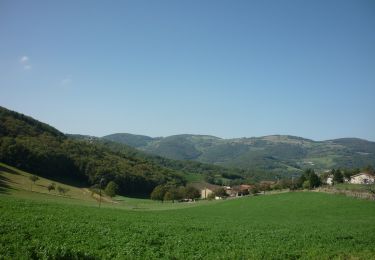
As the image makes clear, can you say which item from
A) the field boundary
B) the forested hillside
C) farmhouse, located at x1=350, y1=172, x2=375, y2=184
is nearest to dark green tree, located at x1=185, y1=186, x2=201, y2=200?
the forested hillside

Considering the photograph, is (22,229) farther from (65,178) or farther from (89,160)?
(89,160)

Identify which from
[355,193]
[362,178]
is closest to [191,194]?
[362,178]

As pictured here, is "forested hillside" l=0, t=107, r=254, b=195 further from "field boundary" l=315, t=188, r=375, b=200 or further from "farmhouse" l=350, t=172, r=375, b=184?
"field boundary" l=315, t=188, r=375, b=200

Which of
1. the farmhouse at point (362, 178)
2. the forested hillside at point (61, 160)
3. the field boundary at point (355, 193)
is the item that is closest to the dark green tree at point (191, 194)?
the forested hillside at point (61, 160)

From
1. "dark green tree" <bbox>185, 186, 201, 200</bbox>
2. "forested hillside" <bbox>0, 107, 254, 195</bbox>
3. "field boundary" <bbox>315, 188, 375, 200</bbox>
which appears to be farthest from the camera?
"dark green tree" <bbox>185, 186, 201, 200</bbox>

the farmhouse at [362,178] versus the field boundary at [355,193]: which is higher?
the farmhouse at [362,178]

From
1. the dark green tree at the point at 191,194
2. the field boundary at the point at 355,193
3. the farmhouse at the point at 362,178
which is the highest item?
the farmhouse at the point at 362,178

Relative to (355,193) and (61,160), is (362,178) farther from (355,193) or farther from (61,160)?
(61,160)

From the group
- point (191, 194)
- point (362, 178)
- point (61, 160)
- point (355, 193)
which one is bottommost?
point (191, 194)

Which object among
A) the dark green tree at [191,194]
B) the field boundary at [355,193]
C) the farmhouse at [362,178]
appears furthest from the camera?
the dark green tree at [191,194]

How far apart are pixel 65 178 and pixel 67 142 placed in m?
41.7

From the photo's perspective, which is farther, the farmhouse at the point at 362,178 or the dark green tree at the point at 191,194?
the dark green tree at the point at 191,194

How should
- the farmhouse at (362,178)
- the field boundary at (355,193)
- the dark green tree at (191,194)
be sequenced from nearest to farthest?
the field boundary at (355,193) < the farmhouse at (362,178) < the dark green tree at (191,194)

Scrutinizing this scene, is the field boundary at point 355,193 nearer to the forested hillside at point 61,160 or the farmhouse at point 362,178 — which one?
the farmhouse at point 362,178
